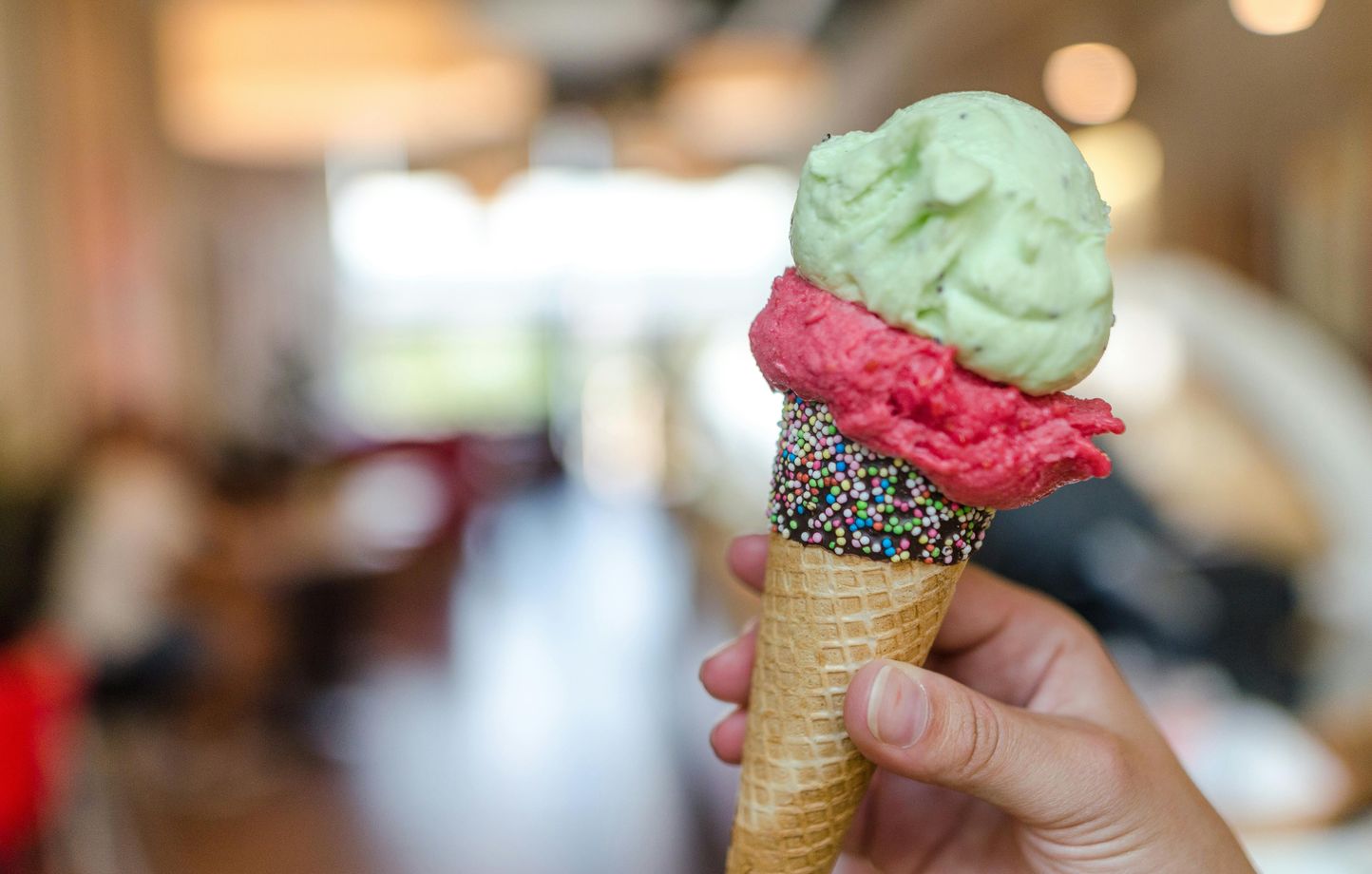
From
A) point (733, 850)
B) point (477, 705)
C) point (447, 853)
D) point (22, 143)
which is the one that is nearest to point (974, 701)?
point (733, 850)

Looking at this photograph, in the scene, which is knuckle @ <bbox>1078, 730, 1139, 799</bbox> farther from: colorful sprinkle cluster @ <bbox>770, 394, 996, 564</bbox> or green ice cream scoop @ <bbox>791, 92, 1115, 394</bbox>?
green ice cream scoop @ <bbox>791, 92, 1115, 394</bbox>

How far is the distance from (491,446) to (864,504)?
967 centimetres

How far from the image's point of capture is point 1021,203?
93cm

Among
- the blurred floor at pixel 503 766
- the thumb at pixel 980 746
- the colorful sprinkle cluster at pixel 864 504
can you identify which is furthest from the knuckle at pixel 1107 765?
the blurred floor at pixel 503 766

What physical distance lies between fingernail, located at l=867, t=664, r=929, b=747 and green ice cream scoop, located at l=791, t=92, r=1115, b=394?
0.96ft

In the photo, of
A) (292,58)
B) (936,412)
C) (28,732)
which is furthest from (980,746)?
(292,58)

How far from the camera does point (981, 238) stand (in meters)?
0.94

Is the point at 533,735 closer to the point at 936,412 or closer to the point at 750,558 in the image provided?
the point at 750,558

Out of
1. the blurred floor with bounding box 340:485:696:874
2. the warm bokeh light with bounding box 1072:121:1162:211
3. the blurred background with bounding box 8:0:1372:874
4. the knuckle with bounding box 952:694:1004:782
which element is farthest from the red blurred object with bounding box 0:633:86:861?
the warm bokeh light with bounding box 1072:121:1162:211

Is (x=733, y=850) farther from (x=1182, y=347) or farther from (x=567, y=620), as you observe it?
(x=567, y=620)

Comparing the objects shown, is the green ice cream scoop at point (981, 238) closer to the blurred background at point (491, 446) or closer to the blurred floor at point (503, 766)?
the blurred background at point (491, 446)

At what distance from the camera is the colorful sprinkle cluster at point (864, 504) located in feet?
3.30

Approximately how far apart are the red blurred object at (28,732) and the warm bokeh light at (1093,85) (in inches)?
129

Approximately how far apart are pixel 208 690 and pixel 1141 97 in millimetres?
4088
